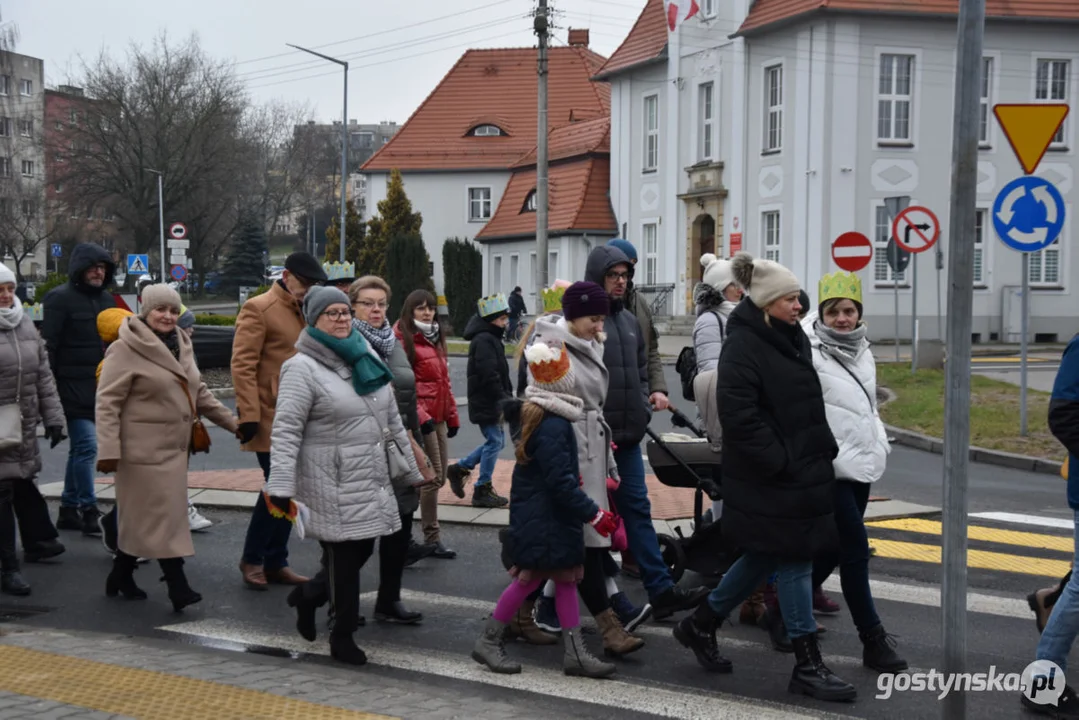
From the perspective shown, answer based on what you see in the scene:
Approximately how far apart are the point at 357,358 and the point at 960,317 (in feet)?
9.83

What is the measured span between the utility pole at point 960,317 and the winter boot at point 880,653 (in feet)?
5.05

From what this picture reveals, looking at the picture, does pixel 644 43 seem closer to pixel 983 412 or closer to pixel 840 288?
pixel 983 412

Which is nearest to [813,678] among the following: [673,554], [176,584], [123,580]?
[673,554]

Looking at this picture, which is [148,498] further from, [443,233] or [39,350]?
[443,233]

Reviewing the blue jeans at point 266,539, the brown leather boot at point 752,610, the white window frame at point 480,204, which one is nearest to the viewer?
the brown leather boot at point 752,610

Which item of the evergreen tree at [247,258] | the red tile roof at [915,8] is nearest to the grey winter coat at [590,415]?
Answer: the red tile roof at [915,8]

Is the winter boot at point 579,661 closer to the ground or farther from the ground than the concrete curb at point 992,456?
farther from the ground

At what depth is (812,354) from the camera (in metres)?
6.32

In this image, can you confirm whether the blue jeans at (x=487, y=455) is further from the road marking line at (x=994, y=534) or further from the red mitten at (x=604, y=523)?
the red mitten at (x=604, y=523)

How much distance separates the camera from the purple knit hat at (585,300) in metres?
6.51

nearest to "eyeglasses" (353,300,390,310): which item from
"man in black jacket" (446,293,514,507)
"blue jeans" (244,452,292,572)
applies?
"blue jeans" (244,452,292,572)

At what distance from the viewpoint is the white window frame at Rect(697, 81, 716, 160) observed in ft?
131

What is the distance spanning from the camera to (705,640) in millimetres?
6262

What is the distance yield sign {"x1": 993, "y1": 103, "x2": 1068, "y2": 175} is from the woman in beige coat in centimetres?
674
